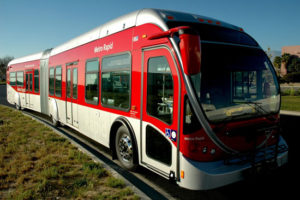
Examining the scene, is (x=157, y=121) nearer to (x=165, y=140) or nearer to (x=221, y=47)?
(x=165, y=140)

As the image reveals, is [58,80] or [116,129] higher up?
[58,80]

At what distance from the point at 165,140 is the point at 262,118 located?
5.39 feet

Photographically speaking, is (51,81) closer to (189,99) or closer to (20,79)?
(20,79)

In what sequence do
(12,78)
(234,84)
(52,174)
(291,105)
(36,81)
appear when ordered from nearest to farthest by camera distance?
1. (234,84)
2. (52,174)
3. (36,81)
4. (12,78)
5. (291,105)

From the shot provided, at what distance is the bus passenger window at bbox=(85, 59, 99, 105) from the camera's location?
5930 millimetres

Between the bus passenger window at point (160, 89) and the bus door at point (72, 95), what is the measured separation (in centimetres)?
396

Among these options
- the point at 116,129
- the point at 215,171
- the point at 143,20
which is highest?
the point at 143,20

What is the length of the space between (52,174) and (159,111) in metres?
2.32

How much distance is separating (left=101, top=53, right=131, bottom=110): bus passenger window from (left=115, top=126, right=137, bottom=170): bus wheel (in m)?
0.55

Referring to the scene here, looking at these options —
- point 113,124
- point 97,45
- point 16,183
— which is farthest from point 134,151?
point 97,45

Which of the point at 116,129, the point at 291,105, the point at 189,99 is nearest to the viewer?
the point at 189,99

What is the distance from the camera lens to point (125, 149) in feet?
16.0

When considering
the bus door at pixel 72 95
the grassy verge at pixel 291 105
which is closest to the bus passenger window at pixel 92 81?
the bus door at pixel 72 95

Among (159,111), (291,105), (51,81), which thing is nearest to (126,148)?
(159,111)
